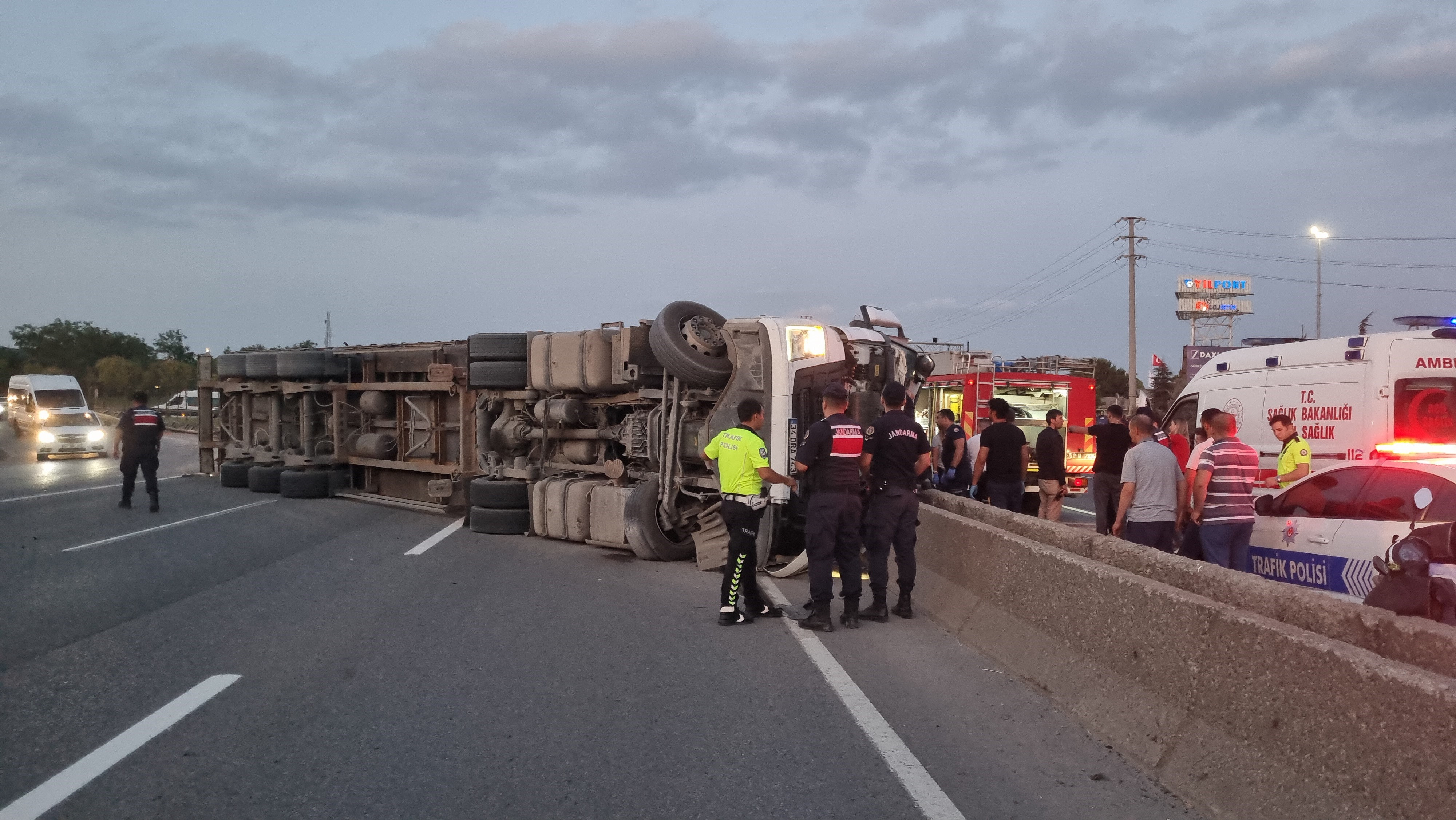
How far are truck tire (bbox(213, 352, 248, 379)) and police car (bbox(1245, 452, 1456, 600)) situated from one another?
17290mm

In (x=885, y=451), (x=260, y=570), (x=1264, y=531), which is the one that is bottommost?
(x=260, y=570)

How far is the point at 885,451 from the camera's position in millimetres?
8000

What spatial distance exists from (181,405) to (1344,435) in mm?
63414

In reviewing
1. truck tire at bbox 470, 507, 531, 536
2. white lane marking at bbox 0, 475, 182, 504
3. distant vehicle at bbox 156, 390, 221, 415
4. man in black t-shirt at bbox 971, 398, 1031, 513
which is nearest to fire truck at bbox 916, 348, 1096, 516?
man in black t-shirt at bbox 971, 398, 1031, 513

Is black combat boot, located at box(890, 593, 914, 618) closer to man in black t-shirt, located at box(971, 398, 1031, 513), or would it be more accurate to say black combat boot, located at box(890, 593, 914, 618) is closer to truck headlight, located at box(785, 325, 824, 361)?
truck headlight, located at box(785, 325, 824, 361)

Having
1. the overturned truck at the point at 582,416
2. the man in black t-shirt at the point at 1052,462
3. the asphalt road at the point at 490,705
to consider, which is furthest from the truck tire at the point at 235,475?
the man in black t-shirt at the point at 1052,462

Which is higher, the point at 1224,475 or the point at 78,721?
the point at 1224,475

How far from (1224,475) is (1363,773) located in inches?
181

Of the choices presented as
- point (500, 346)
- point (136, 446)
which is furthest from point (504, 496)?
point (136, 446)

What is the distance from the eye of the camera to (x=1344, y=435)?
8844mm

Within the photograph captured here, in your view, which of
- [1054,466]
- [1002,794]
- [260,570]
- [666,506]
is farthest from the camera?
[1054,466]

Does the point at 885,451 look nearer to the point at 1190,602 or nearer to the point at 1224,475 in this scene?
the point at 1224,475

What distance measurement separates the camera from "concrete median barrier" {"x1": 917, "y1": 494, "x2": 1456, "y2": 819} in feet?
10.5

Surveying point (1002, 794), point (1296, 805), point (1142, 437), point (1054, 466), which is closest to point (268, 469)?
point (1054, 466)
